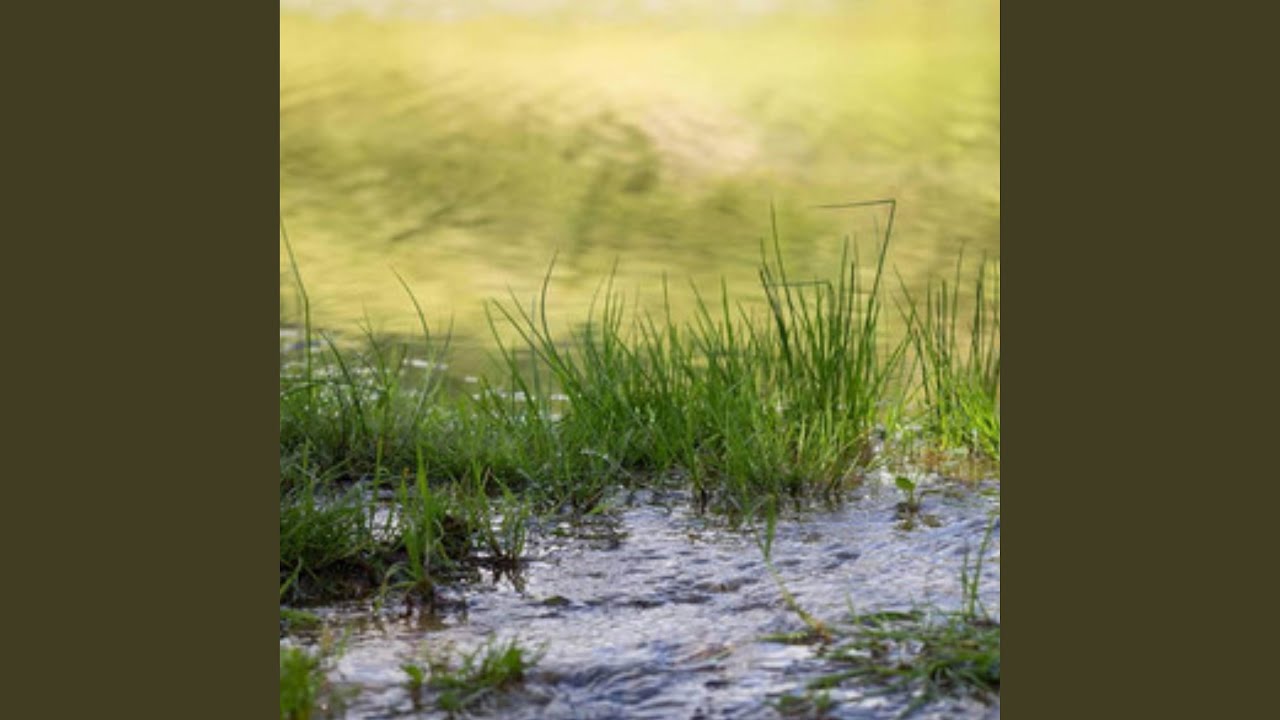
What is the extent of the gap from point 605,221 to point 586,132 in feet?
11.0

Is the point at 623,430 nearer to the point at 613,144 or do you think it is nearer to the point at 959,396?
the point at 959,396

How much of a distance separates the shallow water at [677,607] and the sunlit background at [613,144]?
1.67 meters

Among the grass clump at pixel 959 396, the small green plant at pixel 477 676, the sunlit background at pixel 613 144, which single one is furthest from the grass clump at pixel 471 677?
the sunlit background at pixel 613 144

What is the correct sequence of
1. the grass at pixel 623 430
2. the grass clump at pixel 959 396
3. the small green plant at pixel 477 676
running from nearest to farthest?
the small green plant at pixel 477 676, the grass at pixel 623 430, the grass clump at pixel 959 396

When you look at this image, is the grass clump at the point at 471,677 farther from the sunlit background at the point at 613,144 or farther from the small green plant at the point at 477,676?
the sunlit background at the point at 613,144

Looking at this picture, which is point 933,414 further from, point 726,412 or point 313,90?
point 313,90

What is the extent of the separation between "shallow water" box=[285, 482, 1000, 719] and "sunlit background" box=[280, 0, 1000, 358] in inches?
65.7

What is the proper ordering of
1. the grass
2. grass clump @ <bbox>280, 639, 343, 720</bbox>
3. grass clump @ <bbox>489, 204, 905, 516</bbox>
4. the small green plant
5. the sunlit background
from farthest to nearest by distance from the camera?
the sunlit background, grass clump @ <bbox>489, 204, 905, 516</bbox>, the grass, the small green plant, grass clump @ <bbox>280, 639, 343, 720</bbox>

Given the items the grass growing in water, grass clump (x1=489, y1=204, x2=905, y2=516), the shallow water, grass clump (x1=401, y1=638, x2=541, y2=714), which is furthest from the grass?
the grass growing in water

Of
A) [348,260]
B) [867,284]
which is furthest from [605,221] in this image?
[867,284]

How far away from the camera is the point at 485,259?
8430 millimetres

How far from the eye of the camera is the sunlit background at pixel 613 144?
324 inches

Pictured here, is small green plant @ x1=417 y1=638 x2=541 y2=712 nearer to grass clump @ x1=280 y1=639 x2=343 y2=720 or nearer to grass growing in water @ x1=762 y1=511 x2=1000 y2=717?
grass clump @ x1=280 y1=639 x2=343 y2=720

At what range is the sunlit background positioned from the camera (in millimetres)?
8227
